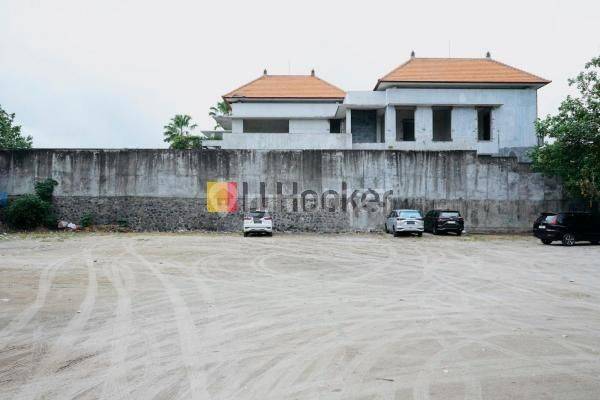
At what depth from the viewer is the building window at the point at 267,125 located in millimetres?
36531

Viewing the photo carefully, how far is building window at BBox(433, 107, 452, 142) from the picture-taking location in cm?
3556

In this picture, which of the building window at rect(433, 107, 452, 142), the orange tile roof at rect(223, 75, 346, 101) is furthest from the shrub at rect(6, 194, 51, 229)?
the building window at rect(433, 107, 452, 142)

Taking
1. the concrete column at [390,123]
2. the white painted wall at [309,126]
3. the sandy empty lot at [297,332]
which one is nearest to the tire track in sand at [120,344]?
the sandy empty lot at [297,332]

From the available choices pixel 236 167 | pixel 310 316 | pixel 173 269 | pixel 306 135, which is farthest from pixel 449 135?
pixel 310 316

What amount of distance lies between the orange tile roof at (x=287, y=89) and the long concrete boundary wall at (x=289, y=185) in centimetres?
960

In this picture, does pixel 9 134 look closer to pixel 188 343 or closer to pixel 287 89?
pixel 287 89

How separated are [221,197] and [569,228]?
1756cm

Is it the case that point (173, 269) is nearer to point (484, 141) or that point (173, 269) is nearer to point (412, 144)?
point (412, 144)

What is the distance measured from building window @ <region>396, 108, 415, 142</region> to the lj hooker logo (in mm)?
14537

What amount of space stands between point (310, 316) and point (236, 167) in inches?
818

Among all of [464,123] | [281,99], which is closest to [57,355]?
[281,99]

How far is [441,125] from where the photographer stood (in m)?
36.3

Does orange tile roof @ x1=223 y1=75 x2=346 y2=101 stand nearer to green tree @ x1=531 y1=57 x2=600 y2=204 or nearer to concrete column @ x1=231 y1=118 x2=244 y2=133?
concrete column @ x1=231 y1=118 x2=244 y2=133

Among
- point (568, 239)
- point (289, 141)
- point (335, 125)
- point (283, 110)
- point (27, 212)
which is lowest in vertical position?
point (568, 239)
